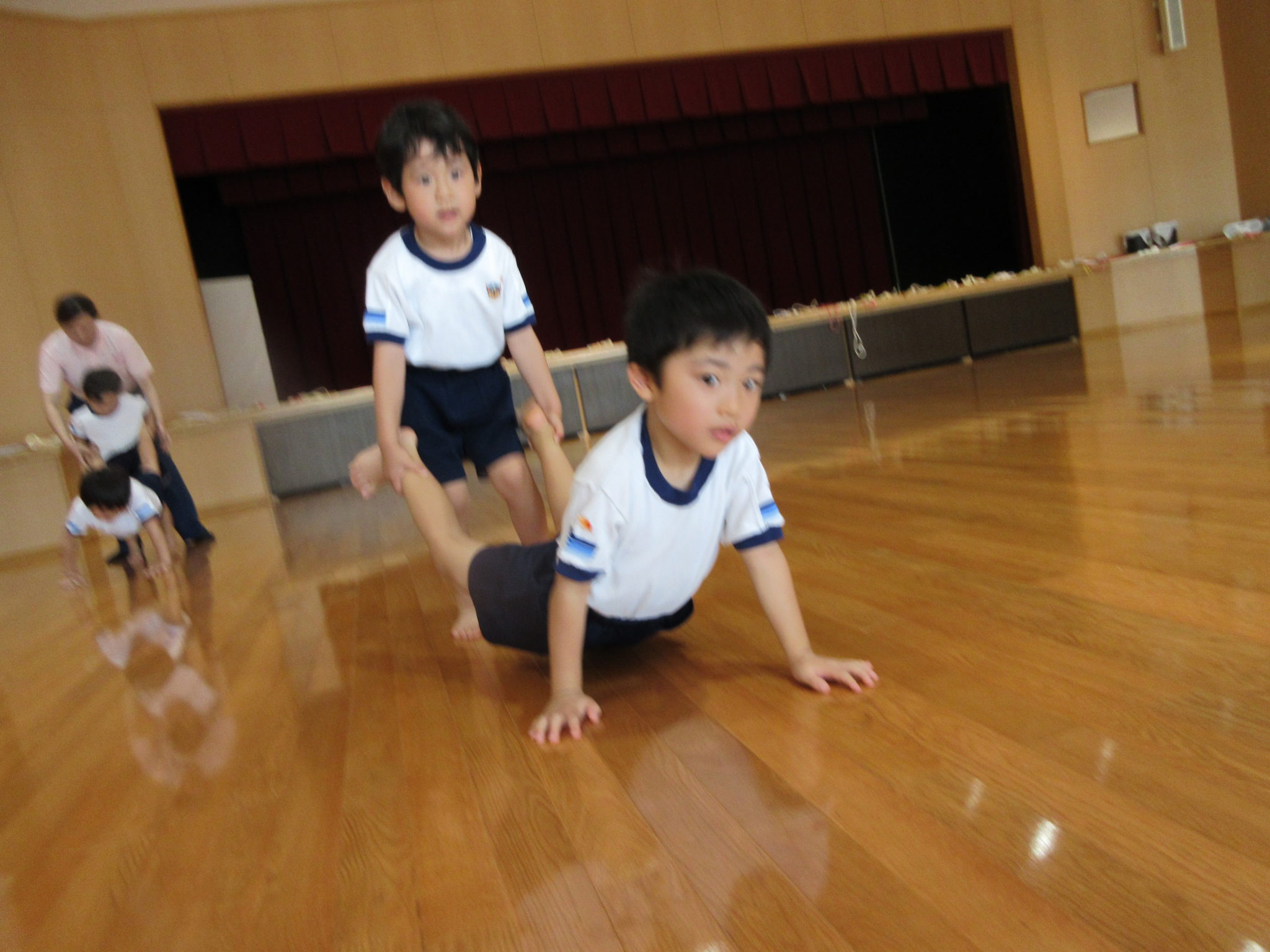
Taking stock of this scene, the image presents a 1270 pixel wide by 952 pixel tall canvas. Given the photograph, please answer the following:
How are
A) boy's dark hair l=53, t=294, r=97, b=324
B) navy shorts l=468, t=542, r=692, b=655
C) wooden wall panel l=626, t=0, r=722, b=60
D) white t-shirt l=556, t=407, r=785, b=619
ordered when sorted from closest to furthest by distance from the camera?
white t-shirt l=556, t=407, r=785, b=619 < navy shorts l=468, t=542, r=692, b=655 < boy's dark hair l=53, t=294, r=97, b=324 < wooden wall panel l=626, t=0, r=722, b=60

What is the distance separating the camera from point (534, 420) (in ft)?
5.80

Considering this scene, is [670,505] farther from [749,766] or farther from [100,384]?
[100,384]

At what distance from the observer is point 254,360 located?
749 centimetres

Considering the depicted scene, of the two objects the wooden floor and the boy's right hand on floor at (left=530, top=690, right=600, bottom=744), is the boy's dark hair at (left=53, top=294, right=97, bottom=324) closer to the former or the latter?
the wooden floor

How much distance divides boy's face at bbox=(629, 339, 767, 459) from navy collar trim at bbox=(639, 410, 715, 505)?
0.09 meters

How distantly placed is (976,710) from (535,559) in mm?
685

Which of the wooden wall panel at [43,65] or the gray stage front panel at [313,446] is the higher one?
the wooden wall panel at [43,65]

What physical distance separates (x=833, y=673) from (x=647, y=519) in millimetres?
312

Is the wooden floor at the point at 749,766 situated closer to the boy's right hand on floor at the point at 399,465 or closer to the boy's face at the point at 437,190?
the boy's right hand on floor at the point at 399,465

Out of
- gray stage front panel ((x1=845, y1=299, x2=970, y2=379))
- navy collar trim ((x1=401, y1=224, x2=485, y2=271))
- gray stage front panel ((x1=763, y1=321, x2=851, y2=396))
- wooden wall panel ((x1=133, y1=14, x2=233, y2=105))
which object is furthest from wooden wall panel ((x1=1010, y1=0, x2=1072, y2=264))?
navy collar trim ((x1=401, y1=224, x2=485, y2=271))

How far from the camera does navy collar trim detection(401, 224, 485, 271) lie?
1.75 m

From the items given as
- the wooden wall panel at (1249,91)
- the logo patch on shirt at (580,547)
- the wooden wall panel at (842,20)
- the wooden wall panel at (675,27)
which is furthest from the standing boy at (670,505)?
the wooden wall panel at (1249,91)

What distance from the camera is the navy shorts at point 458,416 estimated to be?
1890mm

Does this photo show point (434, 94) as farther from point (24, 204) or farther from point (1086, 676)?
point (1086, 676)
